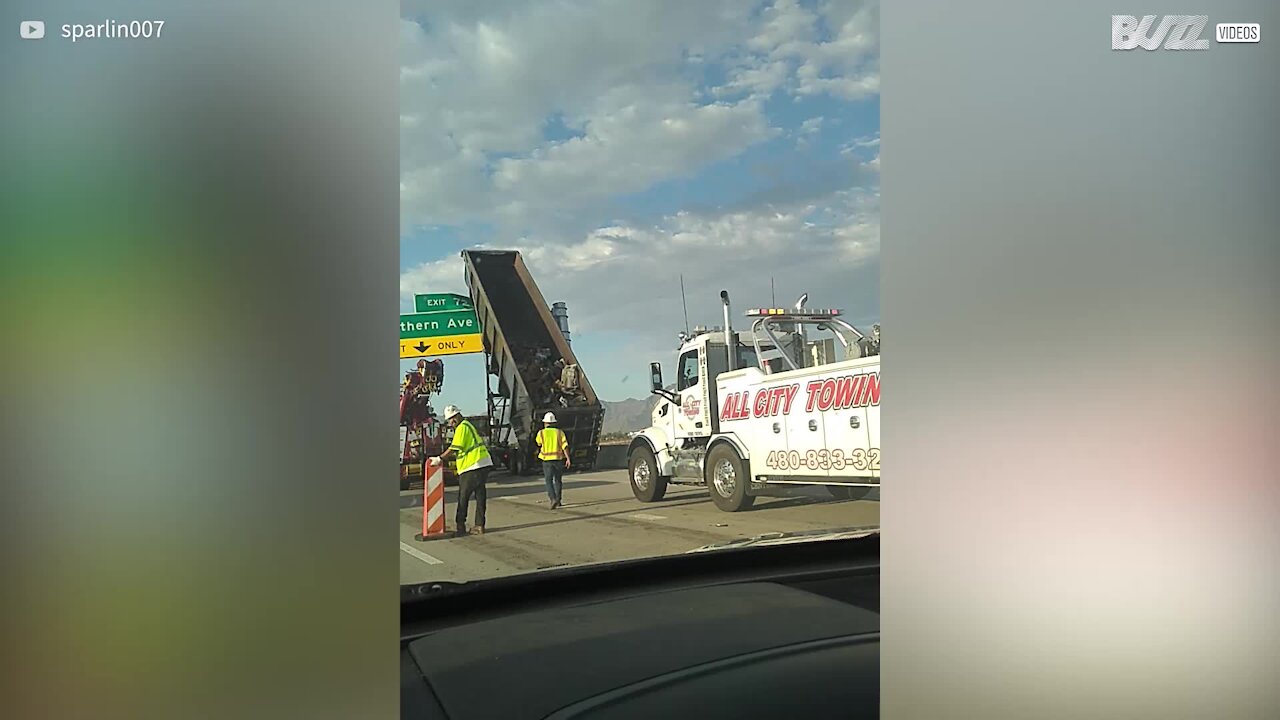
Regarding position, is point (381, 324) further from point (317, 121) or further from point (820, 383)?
point (820, 383)

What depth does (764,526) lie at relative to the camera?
20.6 ft

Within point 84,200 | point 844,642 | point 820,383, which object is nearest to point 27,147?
point 84,200

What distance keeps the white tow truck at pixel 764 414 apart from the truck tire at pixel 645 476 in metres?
0.01

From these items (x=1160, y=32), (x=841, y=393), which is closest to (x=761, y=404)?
(x=841, y=393)

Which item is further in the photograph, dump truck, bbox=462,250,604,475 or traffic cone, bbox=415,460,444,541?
dump truck, bbox=462,250,604,475

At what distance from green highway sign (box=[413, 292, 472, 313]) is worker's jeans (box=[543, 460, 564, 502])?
179 cm

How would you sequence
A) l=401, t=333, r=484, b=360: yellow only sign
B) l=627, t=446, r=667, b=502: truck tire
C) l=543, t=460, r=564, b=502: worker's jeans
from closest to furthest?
1. l=401, t=333, r=484, b=360: yellow only sign
2. l=543, t=460, r=564, b=502: worker's jeans
3. l=627, t=446, r=667, b=502: truck tire

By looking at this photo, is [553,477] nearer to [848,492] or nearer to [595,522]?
[595,522]

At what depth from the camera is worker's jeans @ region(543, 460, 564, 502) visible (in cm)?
739

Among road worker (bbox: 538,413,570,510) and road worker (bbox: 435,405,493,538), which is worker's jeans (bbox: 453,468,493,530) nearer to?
road worker (bbox: 435,405,493,538)

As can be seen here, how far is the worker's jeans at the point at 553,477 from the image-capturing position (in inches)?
291

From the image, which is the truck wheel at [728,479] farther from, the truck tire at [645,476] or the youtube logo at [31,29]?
the youtube logo at [31,29]

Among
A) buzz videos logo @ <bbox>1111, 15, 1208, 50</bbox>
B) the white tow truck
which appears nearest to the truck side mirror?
the white tow truck

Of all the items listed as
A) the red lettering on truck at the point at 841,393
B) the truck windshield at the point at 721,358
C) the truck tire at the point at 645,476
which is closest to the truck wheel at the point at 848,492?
the red lettering on truck at the point at 841,393
